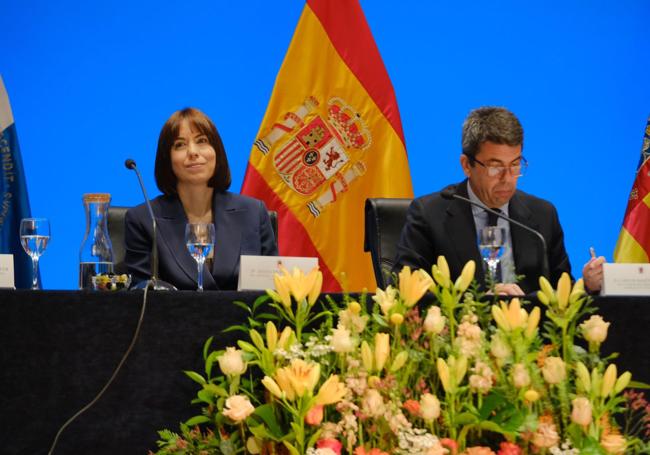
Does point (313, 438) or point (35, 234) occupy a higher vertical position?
point (35, 234)

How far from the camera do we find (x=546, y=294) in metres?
1.22

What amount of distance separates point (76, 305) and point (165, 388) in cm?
21

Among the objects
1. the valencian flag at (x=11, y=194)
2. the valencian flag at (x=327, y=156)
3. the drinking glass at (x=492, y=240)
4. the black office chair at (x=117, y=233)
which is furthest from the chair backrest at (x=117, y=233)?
the drinking glass at (x=492, y=240)

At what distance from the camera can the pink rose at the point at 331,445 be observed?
103cm

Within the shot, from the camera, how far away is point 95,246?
2.11 m

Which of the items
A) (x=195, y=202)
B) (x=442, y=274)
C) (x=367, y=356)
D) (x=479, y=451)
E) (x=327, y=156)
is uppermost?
(x=327, y=156)

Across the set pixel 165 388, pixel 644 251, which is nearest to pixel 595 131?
pixel 644 251

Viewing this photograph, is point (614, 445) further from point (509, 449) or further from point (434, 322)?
point (434, 322)

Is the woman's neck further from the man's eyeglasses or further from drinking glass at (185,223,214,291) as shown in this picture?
the man's eyeglasses

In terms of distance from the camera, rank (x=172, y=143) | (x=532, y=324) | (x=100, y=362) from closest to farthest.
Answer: (x=532, y=324)
(x=100, y=362)
(x=172, y=143)

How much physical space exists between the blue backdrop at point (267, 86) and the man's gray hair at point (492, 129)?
1.32 m

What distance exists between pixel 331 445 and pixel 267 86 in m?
3.04

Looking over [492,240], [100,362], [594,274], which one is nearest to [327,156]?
[492,240]

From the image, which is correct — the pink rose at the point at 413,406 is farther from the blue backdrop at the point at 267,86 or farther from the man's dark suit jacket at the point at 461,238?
the blue backdrop at the point at 267,86
